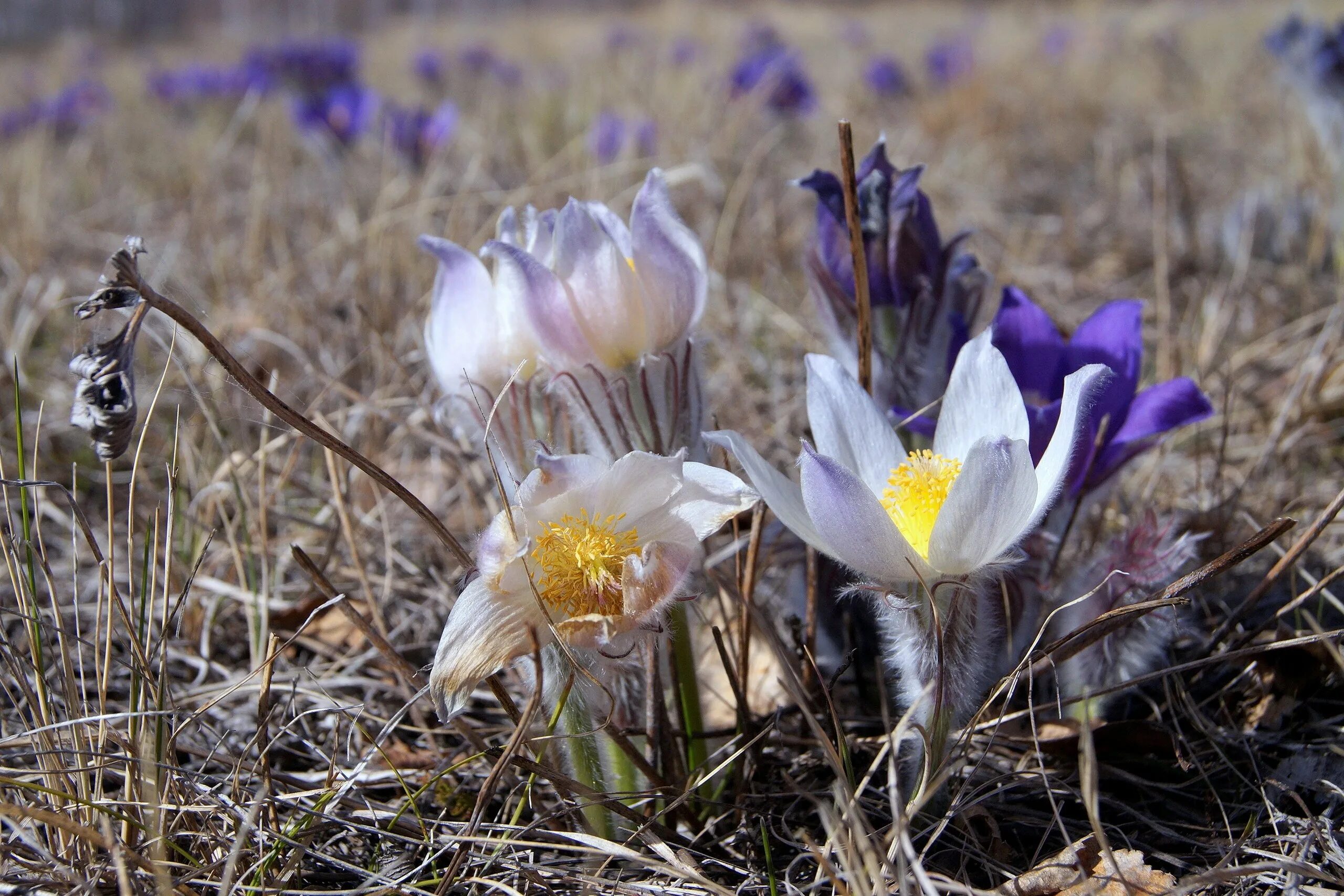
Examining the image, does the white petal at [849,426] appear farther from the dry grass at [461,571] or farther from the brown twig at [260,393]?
the brown twig at [260,393]

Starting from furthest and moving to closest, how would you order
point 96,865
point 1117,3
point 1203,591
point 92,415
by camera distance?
point 1117,3
point 1203,591
point 96,865
point 92,415

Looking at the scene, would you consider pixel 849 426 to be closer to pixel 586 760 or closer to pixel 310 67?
pixel 586 760

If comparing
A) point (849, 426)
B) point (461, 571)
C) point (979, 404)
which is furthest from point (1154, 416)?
point (461, 571)

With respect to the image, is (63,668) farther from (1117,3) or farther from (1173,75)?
(1117,3)

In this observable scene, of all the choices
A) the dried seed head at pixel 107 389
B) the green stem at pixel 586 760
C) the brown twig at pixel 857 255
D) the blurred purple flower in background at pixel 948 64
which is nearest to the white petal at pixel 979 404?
the brown twig at pixel 857 255

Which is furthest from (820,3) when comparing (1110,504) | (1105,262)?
(1110,504)

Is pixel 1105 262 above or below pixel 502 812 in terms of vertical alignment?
above
